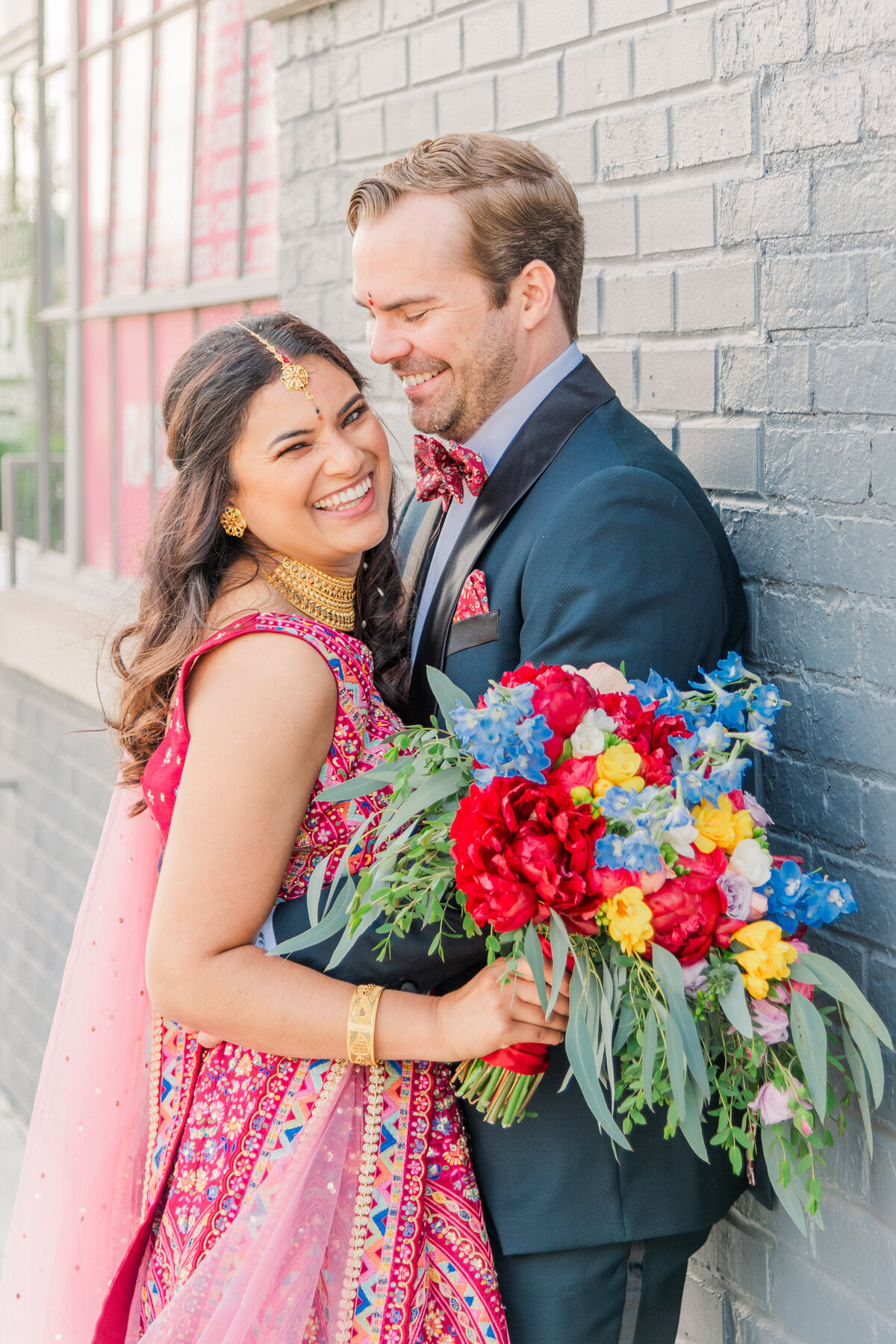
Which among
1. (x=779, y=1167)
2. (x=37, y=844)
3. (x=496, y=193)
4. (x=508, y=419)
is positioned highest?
(x=496, y=193)

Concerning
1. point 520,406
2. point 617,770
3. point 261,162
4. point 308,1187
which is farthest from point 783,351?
point 261,162

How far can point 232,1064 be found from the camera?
198 cm

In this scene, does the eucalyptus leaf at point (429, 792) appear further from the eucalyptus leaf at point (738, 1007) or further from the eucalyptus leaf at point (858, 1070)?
the eucalyptus leaf at point (858, 1070)

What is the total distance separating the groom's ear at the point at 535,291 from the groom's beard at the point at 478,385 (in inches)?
1.7

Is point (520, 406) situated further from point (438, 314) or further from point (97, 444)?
point (97, 444)

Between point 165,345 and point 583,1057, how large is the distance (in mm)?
3870

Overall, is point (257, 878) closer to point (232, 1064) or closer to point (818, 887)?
point (232, 1064)

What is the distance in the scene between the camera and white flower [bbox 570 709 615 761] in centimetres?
147

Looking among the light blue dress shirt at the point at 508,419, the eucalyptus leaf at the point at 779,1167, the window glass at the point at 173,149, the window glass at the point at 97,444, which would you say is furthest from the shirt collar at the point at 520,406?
the window glass at the point at 97,444

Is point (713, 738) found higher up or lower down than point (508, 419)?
lower down

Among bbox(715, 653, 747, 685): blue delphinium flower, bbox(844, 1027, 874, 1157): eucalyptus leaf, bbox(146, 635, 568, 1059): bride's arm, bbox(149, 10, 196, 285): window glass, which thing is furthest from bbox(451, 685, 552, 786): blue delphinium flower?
bbox(149, 10, 196, 285): window glass

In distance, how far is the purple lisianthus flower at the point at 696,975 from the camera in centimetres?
150

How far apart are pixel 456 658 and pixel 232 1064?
0.72 m

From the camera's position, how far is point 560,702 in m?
1.48
